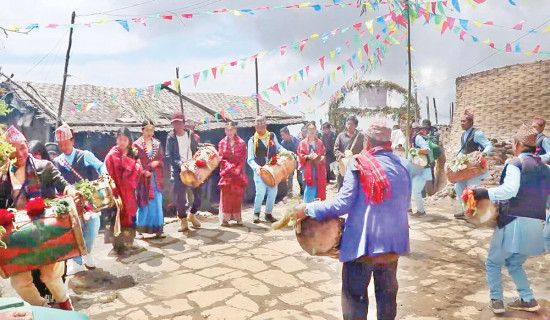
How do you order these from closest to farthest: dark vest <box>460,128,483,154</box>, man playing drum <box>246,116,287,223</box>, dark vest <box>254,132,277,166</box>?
dark vest <box>460,128,483,154</box>
man playing drum <box>246,116,287,223</box>
dark vest <box>254,132,277,166</box>

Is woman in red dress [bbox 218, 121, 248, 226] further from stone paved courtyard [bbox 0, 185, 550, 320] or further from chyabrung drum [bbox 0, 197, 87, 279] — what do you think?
chyabrung drum [bbox 0, 197, 87, 279]

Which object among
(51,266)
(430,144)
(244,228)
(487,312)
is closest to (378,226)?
(487,312)

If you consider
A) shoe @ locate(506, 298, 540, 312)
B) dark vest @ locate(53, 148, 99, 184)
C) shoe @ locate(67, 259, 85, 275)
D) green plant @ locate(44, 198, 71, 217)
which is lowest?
shoe @ locate(506, 298, 540, 312)

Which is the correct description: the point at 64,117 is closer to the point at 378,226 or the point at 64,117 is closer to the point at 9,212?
the point at 9,212

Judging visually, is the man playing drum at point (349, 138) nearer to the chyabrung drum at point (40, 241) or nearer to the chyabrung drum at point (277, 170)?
the chyabrung drum at point (277, 170)

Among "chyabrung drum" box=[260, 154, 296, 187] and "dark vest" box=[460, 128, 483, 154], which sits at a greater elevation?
"dark vest" box=[460, 128, 483, 154]

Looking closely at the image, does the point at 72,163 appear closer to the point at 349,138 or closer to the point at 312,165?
the point at 312,165

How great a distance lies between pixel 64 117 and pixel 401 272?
26.3 feet

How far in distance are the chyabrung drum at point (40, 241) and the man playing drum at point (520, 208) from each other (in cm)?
389

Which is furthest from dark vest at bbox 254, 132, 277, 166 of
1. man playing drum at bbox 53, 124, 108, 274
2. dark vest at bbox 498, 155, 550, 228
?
dark vest at bbox 498, 155, 550, 228

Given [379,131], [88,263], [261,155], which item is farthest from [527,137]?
[88,263]

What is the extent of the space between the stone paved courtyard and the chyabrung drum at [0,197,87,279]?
3.72 feet

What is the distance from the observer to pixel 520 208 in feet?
13.8

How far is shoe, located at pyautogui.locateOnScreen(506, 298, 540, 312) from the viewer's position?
4359 mm
